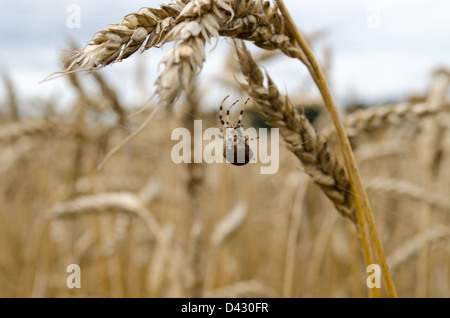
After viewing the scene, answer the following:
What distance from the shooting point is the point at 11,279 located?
2.57 metres

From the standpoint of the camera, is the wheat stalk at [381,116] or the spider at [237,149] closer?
the spider at [237,149]

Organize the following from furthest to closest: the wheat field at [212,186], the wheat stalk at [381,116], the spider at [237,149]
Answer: the wheat stalk at [381,116] < the spider at [237,149] < the wheat field at [212,186]

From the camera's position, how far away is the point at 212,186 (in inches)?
152

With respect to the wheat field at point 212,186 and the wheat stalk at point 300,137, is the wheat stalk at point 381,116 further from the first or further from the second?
the wheat stalk at point 300,137

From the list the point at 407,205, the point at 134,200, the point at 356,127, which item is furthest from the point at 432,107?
the point at 407,205

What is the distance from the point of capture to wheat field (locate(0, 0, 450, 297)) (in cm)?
53

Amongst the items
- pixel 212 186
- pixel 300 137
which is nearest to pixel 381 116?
pixel 300 137

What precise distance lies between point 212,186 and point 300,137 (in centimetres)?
323

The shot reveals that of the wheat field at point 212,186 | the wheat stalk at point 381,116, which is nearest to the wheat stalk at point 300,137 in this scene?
the wheat field at point 212,186

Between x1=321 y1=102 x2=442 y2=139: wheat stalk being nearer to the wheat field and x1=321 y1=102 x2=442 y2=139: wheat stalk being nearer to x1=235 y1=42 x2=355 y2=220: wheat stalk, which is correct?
the wheat field

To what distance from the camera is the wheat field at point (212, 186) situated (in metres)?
0.53

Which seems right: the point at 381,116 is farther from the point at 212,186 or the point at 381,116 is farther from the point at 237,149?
the point at 212,186

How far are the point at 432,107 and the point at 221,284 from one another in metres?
1.47
